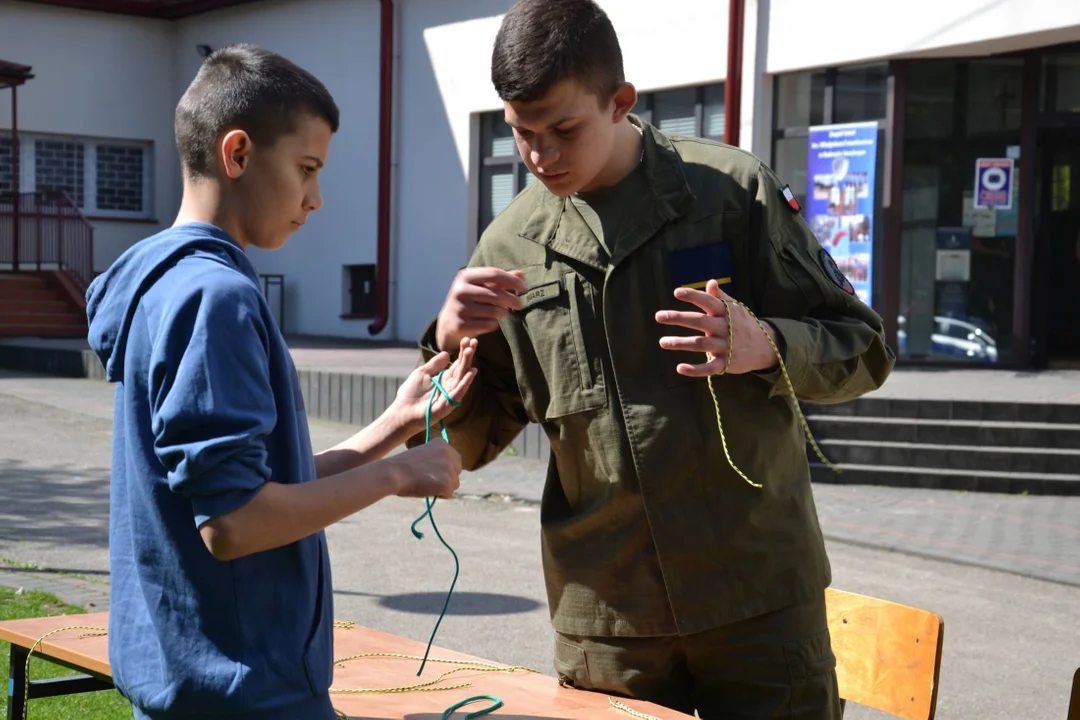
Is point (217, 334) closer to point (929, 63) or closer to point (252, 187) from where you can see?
point (252, 187)

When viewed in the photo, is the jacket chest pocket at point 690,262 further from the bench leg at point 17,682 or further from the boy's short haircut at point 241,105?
the bench leg at point 17,682

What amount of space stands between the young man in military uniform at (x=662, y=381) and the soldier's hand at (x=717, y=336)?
65 millimetres

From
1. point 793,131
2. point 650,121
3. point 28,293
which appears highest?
point 650,121

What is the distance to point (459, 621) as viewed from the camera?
6648 millimetres

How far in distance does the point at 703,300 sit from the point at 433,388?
0.58 m

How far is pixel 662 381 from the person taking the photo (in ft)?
8.41

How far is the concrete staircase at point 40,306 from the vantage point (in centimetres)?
2123

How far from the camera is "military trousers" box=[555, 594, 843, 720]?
8.26 feet

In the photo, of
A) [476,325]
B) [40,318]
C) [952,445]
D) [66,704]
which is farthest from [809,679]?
[40,318]

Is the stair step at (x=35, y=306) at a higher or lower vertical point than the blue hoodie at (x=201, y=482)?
lower

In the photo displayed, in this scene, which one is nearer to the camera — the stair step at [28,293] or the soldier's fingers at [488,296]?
the soldier's fingers at [488,296]

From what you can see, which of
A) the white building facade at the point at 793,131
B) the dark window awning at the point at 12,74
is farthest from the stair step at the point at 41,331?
the dark window awning at the point at 12,74

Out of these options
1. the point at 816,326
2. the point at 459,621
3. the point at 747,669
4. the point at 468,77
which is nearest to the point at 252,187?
the point at 816,326

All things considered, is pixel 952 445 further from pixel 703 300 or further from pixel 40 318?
pixel 40 318
